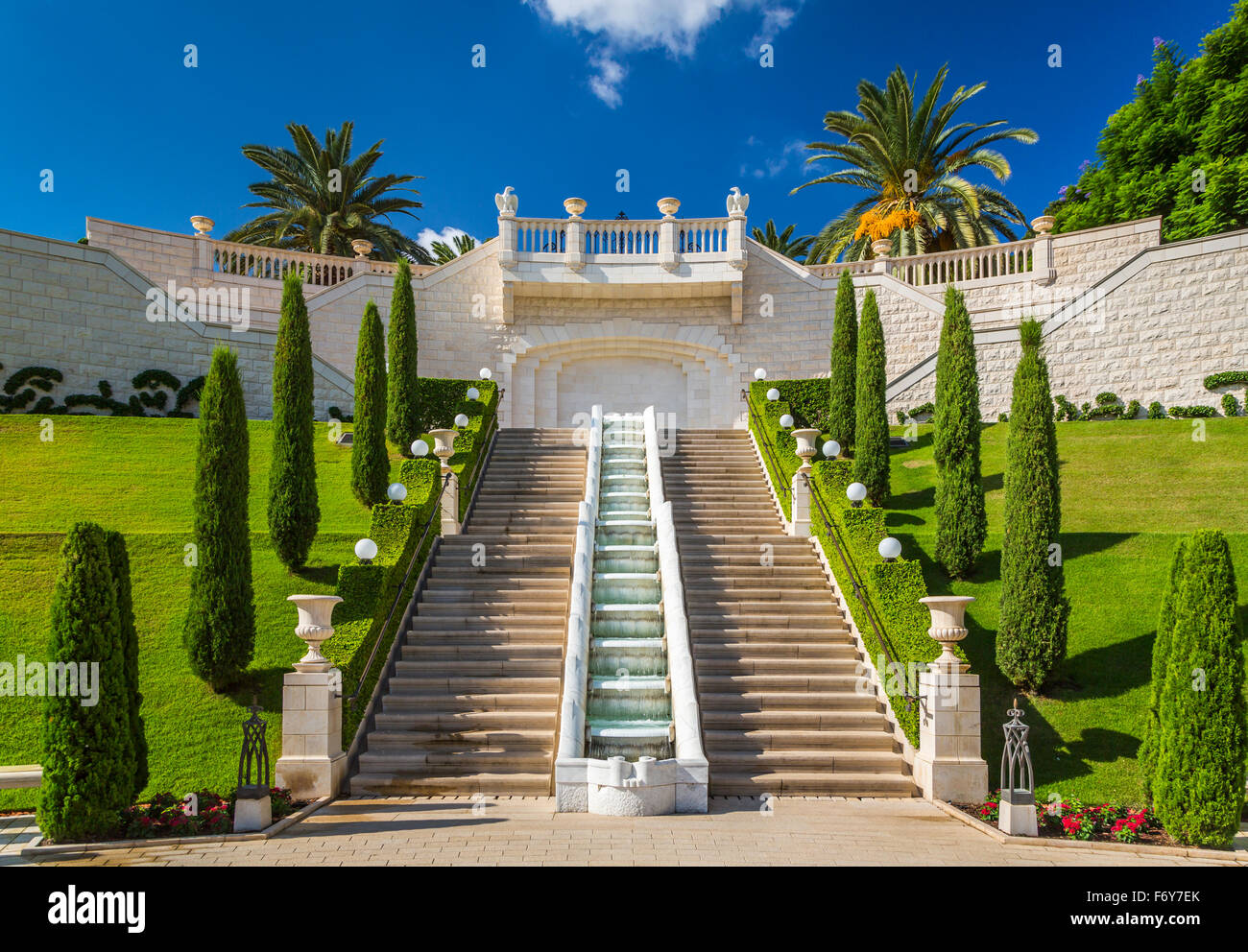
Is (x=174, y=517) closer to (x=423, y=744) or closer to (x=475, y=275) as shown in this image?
(x=423, y=744)

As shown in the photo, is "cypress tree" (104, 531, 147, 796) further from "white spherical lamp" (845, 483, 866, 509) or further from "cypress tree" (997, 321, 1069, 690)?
"cypress tree" (997, 321, 1069, 690)

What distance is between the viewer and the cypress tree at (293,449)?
13547 mm

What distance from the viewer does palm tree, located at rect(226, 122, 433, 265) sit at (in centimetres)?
2933

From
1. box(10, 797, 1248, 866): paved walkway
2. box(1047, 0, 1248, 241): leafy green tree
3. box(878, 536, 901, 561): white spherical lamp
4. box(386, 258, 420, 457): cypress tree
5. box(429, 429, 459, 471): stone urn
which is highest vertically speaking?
box(1047, 0, 1248, 241): leafy green tree

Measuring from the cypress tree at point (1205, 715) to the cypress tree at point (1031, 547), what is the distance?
3.04m

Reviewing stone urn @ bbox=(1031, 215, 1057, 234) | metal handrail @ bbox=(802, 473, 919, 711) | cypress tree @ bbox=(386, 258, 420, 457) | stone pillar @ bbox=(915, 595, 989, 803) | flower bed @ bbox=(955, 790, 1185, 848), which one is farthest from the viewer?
stone urn @ bbox=(1031, 215, 1057, 234)

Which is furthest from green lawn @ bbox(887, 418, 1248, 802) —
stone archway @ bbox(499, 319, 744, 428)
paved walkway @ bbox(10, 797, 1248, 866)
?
stone archway @ bbox(499, 319, 744, 428)

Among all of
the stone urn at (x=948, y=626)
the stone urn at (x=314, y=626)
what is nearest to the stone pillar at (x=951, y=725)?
the stone urn at (x=948, y=626)

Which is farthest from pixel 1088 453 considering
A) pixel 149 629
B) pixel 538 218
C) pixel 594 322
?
pixel 149 629

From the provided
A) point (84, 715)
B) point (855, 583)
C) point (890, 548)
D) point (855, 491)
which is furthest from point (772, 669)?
point (84, 715)

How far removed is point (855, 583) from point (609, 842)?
20.3ft

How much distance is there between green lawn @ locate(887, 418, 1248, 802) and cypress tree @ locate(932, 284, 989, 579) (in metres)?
0.53

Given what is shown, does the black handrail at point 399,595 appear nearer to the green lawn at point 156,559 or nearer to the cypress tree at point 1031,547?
the green lawn at point 156,559

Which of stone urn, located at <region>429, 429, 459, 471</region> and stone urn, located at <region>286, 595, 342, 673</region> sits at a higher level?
stone urn, located at <region>429, 429, 459, 471</region>
